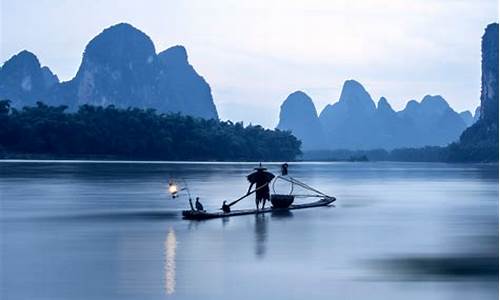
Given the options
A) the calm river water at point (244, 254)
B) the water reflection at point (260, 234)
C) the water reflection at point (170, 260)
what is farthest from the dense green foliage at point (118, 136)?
the water reflection at point (170, 260)

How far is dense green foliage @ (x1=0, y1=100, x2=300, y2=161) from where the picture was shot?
119062 mm

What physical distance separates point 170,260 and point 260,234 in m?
5.99

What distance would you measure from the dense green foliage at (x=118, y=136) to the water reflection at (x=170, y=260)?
98514 mm

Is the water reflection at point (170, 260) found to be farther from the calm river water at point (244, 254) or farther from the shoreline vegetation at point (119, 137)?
the shoreline vegetation at point (119, 137)

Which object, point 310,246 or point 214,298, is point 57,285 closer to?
point 214,298

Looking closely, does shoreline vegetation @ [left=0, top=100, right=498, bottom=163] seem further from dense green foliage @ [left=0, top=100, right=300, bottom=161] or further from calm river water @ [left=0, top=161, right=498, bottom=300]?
calm river water @ [left=0, top=161, right=498, bottom=300]

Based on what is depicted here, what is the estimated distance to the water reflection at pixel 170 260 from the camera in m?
14.5

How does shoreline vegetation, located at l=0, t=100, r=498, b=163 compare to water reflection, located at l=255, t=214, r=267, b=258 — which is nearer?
water reflection, located at l=255, t=214, r=267, b=258

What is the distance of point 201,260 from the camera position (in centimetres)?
1795

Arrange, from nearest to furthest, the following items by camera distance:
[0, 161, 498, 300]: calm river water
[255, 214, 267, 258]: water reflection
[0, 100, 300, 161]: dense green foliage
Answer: [0, 161, 498, 300]: calm river water < [255, 214, 267, 258]: water reflection < [0, 100, 300, 161]: dense green foliage

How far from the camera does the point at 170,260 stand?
17.8 meters

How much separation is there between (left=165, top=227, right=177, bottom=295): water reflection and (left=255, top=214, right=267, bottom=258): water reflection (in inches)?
81.1

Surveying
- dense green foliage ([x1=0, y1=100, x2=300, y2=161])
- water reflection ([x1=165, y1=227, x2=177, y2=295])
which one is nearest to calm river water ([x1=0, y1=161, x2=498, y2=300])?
water reflection ([x1=165, y1=227, x2=177, y2=295])

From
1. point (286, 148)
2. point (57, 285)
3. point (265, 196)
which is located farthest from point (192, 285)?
point (286, 148)
